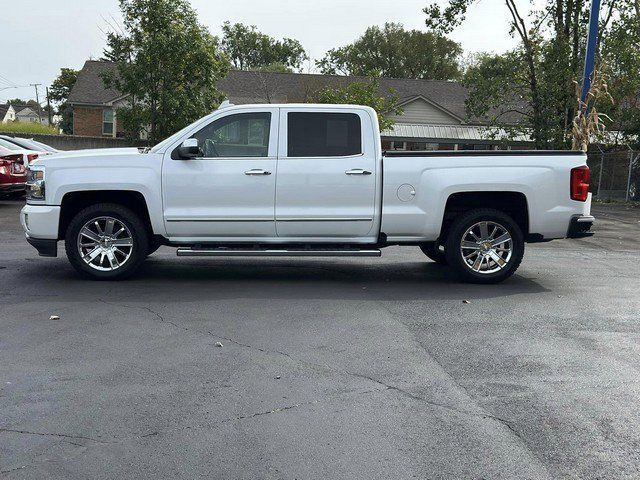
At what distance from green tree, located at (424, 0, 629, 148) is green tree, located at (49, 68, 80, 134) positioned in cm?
4532

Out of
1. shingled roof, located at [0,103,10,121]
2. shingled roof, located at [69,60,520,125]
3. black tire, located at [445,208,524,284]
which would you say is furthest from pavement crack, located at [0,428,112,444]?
shingled roof, located at [0,103,10,121]

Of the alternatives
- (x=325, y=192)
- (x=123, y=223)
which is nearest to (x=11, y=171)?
(x=123, y=223)

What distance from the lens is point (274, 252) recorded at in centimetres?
870

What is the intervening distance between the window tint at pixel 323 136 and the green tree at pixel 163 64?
69.1 ft

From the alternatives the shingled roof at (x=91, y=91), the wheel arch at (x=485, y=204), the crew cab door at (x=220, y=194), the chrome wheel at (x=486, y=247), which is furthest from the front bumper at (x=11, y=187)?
the shingled roof at (x=91, y=91)

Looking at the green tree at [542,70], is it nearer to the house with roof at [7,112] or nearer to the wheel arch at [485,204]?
the wheel arch at [485,204]

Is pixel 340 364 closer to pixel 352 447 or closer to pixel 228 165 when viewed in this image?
pixel 352 447

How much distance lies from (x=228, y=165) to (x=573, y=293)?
424cm

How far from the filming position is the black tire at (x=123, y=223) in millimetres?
8719

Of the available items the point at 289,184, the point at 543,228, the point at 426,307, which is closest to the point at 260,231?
the point at 289,184

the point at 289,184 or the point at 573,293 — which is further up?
the point at 289,184

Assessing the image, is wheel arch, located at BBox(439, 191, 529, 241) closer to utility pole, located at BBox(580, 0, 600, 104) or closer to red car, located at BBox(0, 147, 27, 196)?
utility pole, located at BBox(580, 0, 600, 104)

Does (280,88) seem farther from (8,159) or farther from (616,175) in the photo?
(8,159)

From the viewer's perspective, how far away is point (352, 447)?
13.4 feet
